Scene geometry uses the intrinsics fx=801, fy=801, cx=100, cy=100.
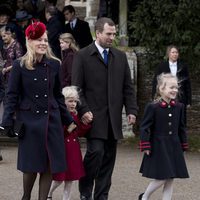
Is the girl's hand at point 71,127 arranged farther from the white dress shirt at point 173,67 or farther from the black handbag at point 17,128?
the white dress shirt at point 173,67

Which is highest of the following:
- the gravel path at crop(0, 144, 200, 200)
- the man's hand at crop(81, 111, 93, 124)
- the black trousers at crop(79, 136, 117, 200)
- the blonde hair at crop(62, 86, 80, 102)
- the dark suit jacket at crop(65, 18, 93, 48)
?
the dark suit jacket at crop(65, 18, 93, 48)

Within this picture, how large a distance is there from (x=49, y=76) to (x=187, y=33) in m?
6.65

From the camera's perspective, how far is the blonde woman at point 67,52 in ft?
40.0

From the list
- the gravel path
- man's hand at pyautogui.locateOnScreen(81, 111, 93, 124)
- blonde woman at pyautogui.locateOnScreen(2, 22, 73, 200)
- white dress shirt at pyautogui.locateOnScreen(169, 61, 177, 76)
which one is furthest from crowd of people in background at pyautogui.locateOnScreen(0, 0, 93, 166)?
blonde woman at pyautogui.locateOnScreen(2, 22, 73, 200)

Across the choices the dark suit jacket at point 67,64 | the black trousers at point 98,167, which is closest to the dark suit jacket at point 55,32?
the dark suit jacket at point 67,64

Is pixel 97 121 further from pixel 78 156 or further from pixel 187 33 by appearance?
pixel 187 33

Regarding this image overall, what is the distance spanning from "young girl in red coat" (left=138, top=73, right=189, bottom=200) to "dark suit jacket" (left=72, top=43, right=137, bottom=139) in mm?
265

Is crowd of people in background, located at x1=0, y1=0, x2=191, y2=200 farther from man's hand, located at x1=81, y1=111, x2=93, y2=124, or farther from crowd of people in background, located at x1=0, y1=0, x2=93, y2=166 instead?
crowd of people in background, located at x1=0, y1=0, x2=93, y2=166

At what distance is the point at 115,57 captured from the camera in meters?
8.40

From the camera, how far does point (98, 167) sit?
829 centimetres

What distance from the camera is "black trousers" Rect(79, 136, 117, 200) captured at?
8.23 meters

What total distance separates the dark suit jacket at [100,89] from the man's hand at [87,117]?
88 millimetres

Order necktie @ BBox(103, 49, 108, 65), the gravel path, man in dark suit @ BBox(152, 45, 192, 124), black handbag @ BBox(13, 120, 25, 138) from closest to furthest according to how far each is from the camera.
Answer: black handbag @ BBox(13, 120, 25, 138) < necktie @ BBox(103, 49, 108, 65) < the gravel path < man in dark suit @ BBox(152, 45, 192, 124)

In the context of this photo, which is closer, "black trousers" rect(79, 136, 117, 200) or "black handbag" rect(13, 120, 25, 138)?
"black handbag" rect(13, 120, 25, 138)
